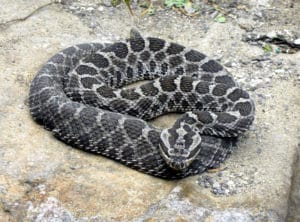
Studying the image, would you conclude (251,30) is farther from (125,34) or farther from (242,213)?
(242,213)

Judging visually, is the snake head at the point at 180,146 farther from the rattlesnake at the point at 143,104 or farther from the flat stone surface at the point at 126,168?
the flat stone surface at the point at 126,168

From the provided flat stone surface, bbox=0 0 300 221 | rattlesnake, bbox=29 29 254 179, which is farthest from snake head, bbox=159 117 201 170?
flat stone surface, bbox=0 0 300 221

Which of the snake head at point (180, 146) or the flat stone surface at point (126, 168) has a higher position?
the snake head at point (180, 146)

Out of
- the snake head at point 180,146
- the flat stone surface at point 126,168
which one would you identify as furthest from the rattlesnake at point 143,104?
the flat stone surface at point 126,168

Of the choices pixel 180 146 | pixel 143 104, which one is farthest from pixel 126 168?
pixel 143 104

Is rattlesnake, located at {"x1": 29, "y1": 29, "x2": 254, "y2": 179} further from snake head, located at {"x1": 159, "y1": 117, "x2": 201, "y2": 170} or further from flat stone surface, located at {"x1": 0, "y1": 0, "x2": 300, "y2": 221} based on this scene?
flat stone surface, located at {"x1": 0, "y1": 0, "x2": 300, "y2": 221}

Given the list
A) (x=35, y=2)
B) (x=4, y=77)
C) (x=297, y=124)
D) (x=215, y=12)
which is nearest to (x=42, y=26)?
(x=35, y=2)

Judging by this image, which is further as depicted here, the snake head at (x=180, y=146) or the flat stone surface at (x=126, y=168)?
the snake head at (x=180, y=146)

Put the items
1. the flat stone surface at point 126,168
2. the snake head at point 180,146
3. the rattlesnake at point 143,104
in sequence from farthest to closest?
the rattlesnake at point 143,104 < the snake head at point 180,146 < the flat stone surface at point 126,168
